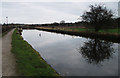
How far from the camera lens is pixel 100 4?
25875 mm

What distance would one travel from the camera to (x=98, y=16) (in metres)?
24.8

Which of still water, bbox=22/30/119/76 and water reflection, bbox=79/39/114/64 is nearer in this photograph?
still water, bbox=22/30/119/76

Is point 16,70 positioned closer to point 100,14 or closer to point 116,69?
point 116,69

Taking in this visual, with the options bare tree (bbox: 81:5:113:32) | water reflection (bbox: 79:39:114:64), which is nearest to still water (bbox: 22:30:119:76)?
water reflection (bbox: 79:39:114:64)

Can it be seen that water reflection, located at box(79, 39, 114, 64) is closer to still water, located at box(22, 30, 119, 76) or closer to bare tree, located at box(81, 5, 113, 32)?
still water, located at box(22, 30, 119, 76)

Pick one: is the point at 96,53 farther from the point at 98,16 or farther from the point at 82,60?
the point at 98,16

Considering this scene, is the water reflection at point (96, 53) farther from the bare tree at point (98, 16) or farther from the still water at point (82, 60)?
the bare tree at point (98, 16)

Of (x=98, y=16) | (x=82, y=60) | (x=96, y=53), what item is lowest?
(x=82, y=60)

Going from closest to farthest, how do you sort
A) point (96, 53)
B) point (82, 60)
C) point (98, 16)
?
point (82, 60), point (96, 53), point (98, 16)

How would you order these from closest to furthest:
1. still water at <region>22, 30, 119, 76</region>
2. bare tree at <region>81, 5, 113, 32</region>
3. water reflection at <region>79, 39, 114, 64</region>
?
1. still water at <region>22, 30, 119, 76</region>
2. water reflection at <region>79, 39, 114, 64</region>
3. bare tree at <region>81, 5, 113, 32</region>

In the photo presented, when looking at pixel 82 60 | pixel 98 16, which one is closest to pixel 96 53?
pixel 82 60

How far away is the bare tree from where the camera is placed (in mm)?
23981

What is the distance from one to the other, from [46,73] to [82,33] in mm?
24590

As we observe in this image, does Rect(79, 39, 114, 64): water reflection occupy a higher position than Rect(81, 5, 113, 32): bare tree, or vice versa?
Rect(81, 5, 113, 32): bare tree
